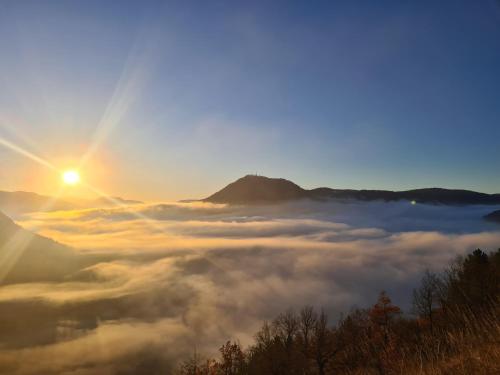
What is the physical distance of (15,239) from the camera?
18375 cm

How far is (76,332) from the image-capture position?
193125 mm

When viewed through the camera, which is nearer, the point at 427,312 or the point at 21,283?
the point at 427,312

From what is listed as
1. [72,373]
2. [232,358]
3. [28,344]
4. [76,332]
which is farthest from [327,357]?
[76,332]

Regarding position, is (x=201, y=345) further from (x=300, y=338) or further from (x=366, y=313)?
(x=300, y=338)

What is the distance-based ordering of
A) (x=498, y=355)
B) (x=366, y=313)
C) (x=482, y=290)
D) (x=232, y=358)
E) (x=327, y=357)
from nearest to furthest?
(x=498, y=355) < (x=482, y=290) < (x=327, y=357) < (x=232, y=358) < (x=366, y=313)

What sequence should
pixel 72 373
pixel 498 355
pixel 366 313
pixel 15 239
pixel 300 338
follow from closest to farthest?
pixel 498 355 < pixel 300 338 < pixel 366 313 < pixel 72 373 < pixel 15 239

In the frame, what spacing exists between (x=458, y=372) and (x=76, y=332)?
754ft

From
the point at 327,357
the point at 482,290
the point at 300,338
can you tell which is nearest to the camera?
the point at 482,290

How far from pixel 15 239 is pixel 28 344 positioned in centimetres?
5790

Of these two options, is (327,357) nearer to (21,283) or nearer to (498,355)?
(498,355)

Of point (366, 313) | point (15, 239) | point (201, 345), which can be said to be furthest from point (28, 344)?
point (366, 313)

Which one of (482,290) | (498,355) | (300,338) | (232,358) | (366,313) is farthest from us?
(366,313)

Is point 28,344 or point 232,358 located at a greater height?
point 232,358

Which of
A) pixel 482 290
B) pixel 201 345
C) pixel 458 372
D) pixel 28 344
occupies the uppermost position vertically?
pixel 458 372
